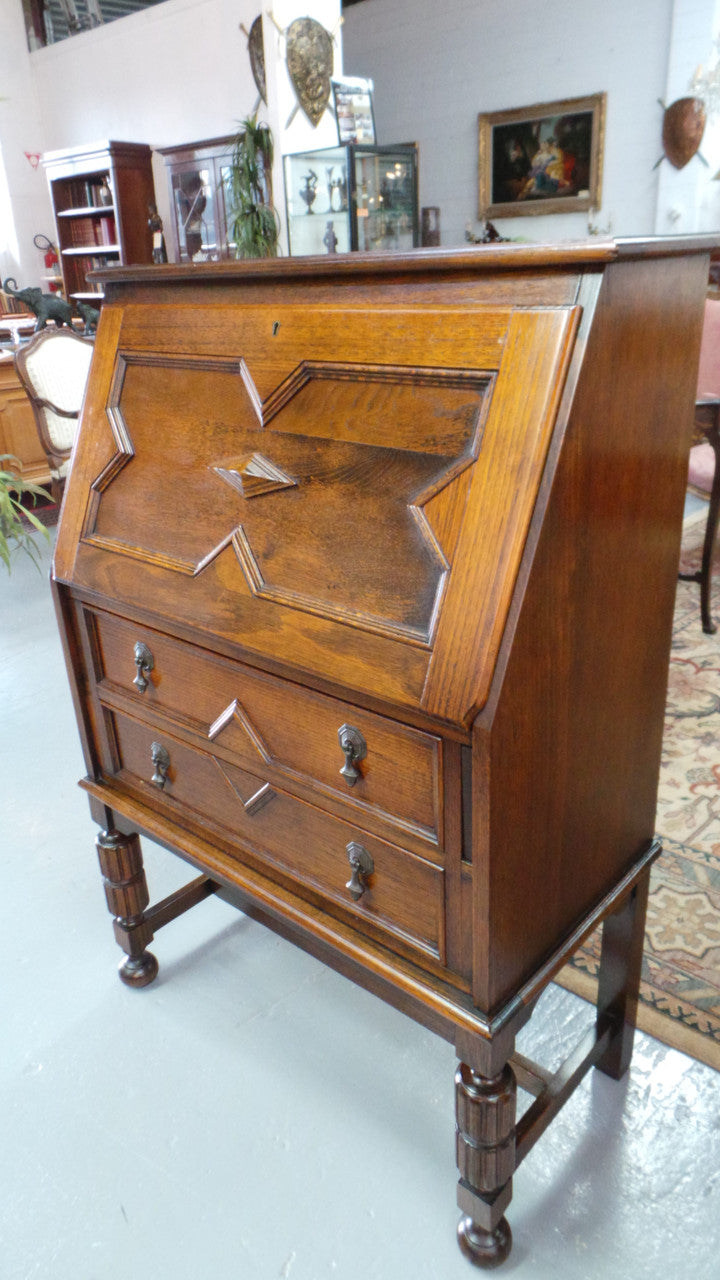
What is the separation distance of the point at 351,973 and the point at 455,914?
378 mm

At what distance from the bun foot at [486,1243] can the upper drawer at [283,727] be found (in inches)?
27.0

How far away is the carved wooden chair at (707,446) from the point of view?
3309mm

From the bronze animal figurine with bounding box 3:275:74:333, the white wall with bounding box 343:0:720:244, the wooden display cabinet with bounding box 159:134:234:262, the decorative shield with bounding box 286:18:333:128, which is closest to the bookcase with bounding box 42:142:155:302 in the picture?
the wooden display cabinet with bounding box 159:134:234:262

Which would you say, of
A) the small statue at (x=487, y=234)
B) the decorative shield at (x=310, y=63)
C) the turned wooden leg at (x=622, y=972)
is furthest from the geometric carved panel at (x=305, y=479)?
the small statue at (x=487, y=234)

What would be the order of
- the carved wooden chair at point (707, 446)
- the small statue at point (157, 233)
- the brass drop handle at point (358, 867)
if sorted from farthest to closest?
the small statue at point (157, 233)
the carved wooden chair at point (707, 446)
the brass drop handle at point (358, 867)

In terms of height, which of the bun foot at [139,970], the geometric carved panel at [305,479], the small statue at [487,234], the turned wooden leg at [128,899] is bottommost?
the bun foot at [139,970]

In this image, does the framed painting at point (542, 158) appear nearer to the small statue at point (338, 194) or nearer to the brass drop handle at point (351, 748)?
the small statue at point (338, 194)

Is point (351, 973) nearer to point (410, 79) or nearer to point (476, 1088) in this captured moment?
point (476, 1088)

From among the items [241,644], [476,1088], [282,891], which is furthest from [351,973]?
[241,644]

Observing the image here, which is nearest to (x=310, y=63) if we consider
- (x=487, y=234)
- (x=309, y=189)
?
(x=309, y=189)

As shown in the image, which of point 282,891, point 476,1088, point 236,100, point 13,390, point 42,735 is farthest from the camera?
point 236,100

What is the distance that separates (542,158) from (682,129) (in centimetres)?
130

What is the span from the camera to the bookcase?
770 cm

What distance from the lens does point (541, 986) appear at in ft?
3.84
